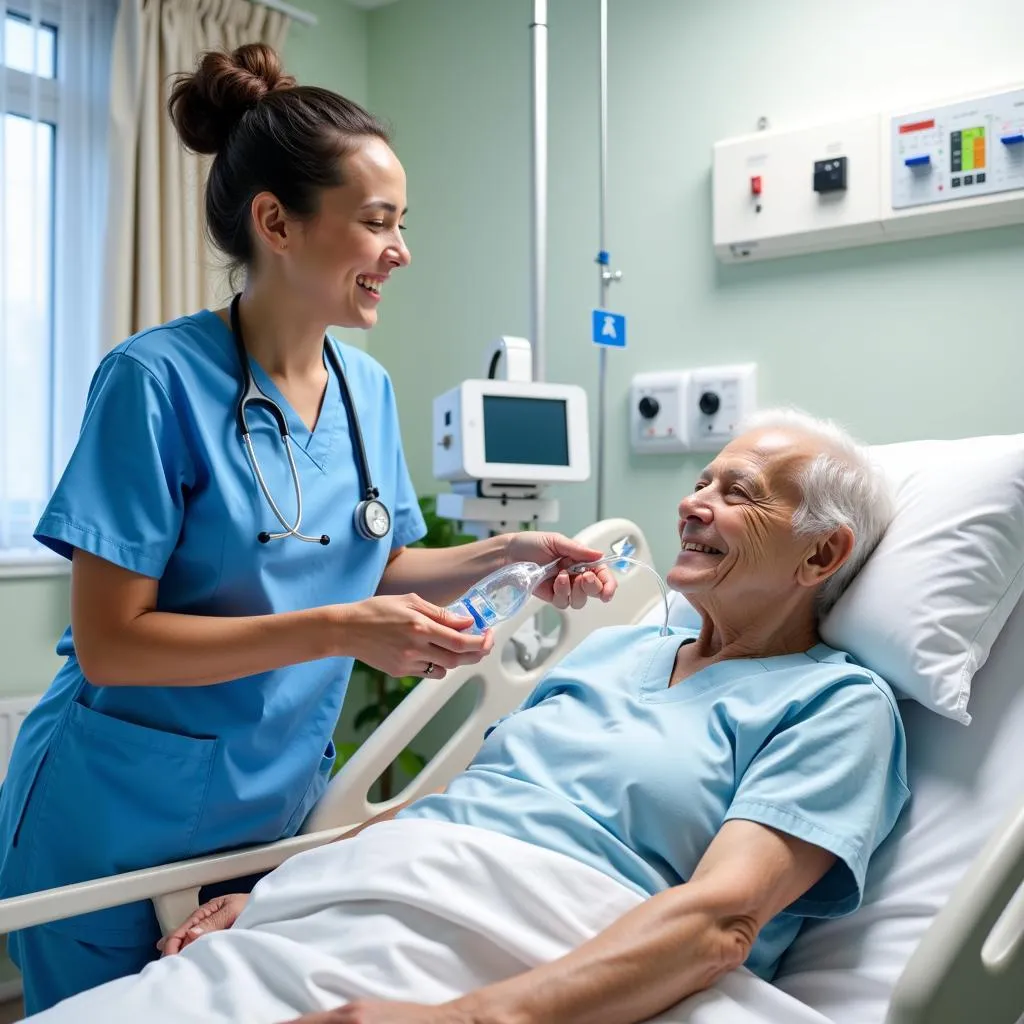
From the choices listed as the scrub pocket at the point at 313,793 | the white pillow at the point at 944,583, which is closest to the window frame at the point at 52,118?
the scrub pocket at the point at 313,793

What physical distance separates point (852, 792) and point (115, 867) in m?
0.89

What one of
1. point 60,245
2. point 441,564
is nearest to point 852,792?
point 441,564

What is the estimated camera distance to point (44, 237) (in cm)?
260

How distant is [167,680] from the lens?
123 cm

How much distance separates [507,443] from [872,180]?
0.91 m

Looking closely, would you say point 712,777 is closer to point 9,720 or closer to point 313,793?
point 313,793

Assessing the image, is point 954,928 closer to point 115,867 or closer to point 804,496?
point 804,496

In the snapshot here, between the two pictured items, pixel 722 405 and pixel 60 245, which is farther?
pixel 60 245

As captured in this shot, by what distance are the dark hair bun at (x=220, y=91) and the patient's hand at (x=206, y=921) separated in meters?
1.01

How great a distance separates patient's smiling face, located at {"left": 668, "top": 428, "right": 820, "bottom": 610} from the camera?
138 centimetres

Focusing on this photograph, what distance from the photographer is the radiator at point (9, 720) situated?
7.93 feet

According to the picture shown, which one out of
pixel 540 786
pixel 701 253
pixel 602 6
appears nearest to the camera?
pixel 540 786

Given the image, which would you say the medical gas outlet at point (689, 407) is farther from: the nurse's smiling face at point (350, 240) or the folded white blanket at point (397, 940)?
the folded white blanket at point (397, 940)

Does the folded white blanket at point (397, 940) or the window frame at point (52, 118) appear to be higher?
the window frame at point (52, 118)
